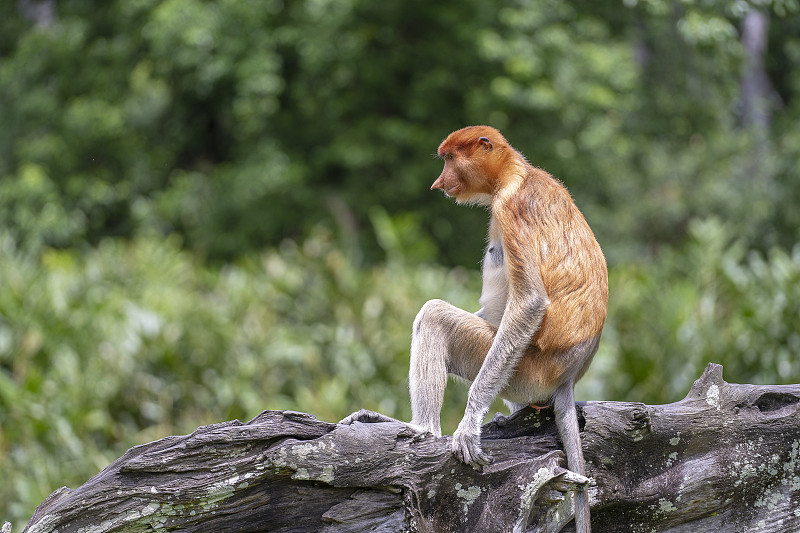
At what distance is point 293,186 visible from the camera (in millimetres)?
12922

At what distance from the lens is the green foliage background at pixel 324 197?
251 inches

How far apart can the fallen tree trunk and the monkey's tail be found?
0.05 meters

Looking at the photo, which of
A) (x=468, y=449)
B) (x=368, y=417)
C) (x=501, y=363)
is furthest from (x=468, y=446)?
(x=368, y=417)

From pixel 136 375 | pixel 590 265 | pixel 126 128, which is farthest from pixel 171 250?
pixel 590 265

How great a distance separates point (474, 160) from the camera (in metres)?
3.15

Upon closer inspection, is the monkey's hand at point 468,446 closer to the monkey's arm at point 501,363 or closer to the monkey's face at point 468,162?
the monkey's arm at point 501,363

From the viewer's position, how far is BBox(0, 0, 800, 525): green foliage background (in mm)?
6371

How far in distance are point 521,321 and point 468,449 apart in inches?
19.3

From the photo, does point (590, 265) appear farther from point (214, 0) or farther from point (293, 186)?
point (214, 0)

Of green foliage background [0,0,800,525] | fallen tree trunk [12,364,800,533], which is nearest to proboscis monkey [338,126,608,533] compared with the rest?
fallen tree trunk [12,364,800,533]

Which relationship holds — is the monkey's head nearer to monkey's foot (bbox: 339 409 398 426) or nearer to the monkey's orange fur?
the monkey's orange fur

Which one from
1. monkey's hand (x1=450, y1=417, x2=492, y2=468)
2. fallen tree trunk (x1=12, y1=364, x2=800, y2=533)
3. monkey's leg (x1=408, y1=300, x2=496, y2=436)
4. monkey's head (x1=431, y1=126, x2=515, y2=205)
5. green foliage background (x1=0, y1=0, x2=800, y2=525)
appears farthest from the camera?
green foliage background (x1=0, y1=0, x2=800, y2=525)

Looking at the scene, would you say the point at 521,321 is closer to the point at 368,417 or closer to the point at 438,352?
the point at 438,352

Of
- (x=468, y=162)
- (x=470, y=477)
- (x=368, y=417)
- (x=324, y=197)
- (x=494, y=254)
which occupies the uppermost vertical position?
(x=324, y=197)
